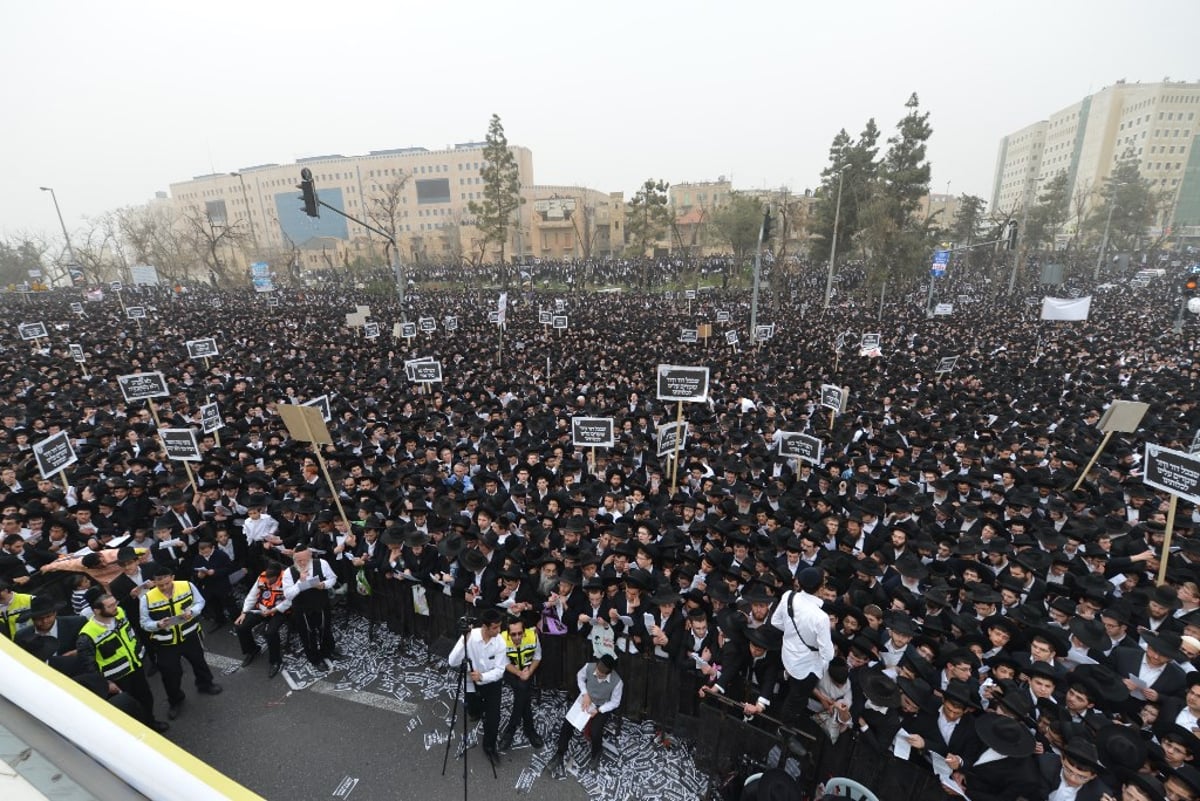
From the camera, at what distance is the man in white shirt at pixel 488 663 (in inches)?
214

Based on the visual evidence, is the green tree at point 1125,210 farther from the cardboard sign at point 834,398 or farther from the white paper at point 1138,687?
the white paper at point 1138,687

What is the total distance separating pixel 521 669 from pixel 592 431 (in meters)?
5.28

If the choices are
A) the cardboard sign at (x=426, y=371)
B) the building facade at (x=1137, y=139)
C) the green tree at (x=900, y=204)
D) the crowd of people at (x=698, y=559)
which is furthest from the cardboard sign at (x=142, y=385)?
the building facade at (x=1137, y=139)

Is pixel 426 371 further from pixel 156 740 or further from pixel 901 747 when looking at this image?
pixel 156 740

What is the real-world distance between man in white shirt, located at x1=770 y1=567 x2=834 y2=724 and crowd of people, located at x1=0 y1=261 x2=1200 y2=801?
0.03 metres

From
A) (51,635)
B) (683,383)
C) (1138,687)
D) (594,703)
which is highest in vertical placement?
(683,383)

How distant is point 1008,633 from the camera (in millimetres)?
5672

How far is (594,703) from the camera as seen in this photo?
556cm

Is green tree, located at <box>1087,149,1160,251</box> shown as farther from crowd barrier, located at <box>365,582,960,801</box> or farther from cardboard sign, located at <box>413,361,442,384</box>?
crowd barrier, located at <box>365,582,960,801</box>

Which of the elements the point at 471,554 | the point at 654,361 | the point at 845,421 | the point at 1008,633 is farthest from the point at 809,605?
the point at 654,361

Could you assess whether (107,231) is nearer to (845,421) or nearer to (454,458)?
(454,458)

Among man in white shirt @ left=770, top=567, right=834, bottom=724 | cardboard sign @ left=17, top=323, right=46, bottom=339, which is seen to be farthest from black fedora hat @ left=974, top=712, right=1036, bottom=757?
cardboard sign @ left=17, top=323, right=46, bottom=339

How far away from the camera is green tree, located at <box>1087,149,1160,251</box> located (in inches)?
2527

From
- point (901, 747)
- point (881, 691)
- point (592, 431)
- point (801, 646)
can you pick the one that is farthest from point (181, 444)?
point (901, 747)
